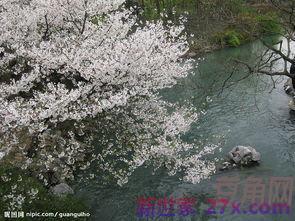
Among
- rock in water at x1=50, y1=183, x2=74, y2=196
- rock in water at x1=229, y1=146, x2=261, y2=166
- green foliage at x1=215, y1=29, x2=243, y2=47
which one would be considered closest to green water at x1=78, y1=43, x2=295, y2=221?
rock in water at x1=229, y1=146, x2=261, y2=166

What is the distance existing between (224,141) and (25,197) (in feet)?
32.4

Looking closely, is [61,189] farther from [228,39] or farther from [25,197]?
[228,39]

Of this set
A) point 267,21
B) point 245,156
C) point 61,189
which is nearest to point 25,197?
point 61,189

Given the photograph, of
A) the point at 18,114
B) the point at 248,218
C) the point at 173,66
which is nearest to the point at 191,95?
the point at 173,66

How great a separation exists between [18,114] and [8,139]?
5.08 ft

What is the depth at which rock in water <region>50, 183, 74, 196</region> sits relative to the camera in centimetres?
1177

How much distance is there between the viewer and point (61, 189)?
1232 centimetres

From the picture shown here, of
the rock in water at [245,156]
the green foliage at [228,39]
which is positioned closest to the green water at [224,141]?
the rock in water at [245,156]

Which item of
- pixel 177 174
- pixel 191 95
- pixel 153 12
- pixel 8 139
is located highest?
pixel 153 12

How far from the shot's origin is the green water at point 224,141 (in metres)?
12.5

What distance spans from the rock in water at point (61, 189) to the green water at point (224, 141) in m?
0.82

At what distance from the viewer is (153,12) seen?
42.9 meters

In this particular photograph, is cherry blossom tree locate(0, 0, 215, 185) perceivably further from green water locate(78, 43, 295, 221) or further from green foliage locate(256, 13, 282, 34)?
green foliage locate(256, 13, 282, 34)

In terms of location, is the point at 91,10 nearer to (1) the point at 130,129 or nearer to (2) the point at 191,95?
(1) the point at 130,129
